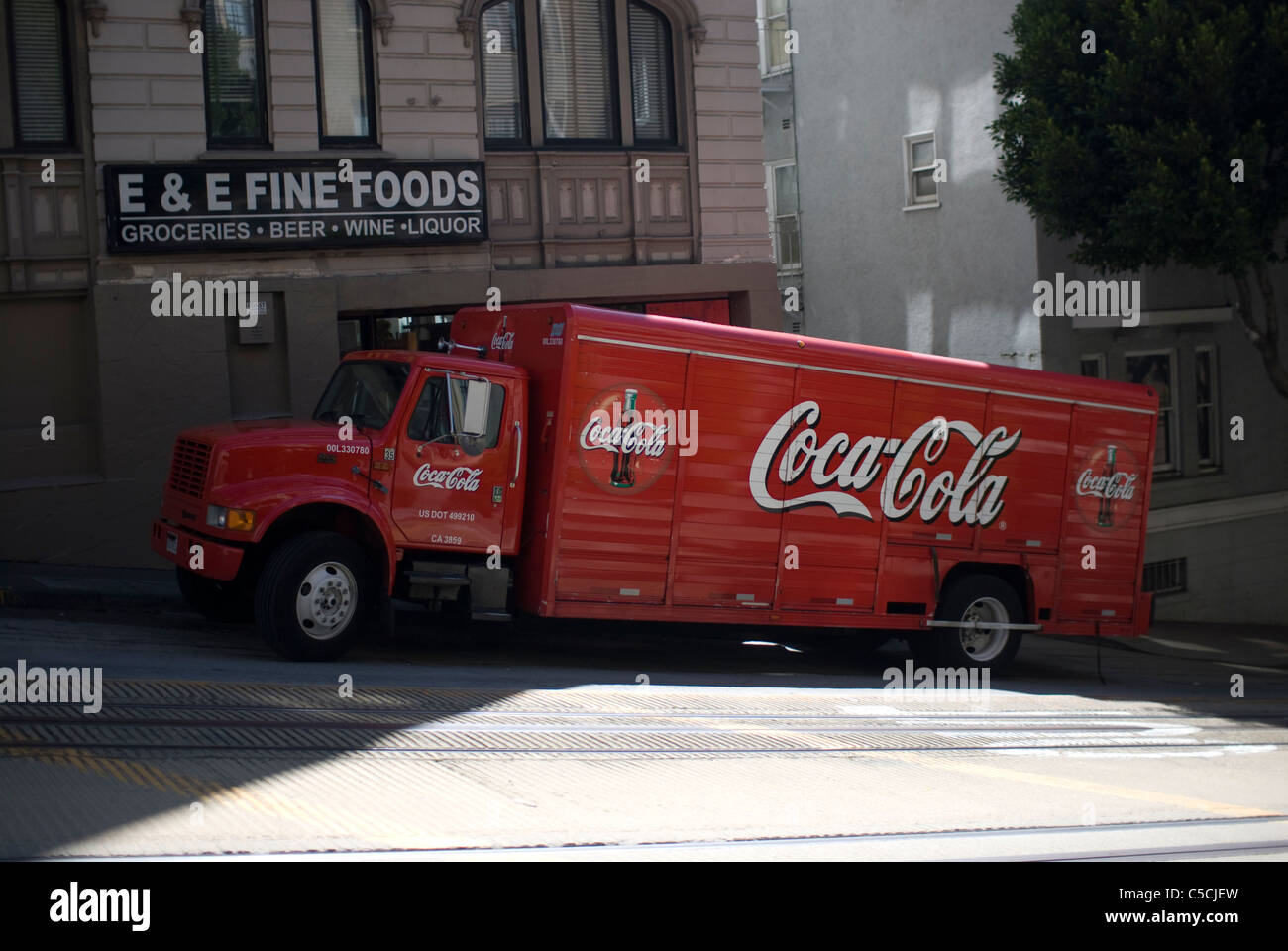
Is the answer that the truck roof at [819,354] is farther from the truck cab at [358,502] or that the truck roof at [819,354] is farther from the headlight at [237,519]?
the headlight at [237,519]

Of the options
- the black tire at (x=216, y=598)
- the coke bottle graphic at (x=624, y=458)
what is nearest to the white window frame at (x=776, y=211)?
the coke bottle graphic at (x=624, y=458)

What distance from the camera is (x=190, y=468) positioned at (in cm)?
1155

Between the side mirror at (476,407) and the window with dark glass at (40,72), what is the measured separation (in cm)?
703

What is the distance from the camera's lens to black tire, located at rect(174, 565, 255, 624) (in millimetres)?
12258

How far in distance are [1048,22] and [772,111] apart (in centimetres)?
906

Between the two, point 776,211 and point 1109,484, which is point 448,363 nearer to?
point 1109,484

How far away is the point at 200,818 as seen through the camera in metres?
6.77

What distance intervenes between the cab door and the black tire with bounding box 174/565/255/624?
5.49ft

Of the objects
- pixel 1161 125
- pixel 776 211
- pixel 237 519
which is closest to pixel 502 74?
pixel 1161 125

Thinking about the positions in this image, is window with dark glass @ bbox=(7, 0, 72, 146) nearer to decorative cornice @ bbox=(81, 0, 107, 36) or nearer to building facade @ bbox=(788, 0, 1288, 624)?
decorative cornice @ bbox=(81, 0, 107, 36)

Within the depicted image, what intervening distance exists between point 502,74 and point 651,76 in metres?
2.10

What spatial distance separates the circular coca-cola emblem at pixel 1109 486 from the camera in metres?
15.0

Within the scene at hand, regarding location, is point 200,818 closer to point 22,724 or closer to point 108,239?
point 22,724

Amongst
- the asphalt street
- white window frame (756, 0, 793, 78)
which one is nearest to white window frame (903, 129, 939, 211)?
white window frame (756, 0, 793, 78)
